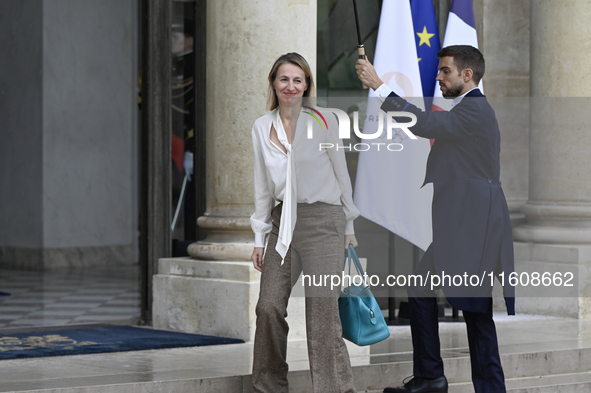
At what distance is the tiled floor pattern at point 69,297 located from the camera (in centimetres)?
766

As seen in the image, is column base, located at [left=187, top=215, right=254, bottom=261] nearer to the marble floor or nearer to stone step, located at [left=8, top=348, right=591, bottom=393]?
the marble floor

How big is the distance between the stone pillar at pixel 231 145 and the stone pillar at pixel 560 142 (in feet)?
8.05

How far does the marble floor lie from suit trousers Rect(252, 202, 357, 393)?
67 cm

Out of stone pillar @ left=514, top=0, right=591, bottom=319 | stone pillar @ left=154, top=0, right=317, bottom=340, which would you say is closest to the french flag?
stone pillar @ left=514, top=0, right=591, bottom=319

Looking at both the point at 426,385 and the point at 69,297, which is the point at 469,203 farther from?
the point at 69,297

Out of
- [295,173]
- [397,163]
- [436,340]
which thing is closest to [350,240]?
[295,173]

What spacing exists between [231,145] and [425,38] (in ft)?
6.32

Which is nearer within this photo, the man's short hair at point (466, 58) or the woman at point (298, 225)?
the woman at point (298, 225)

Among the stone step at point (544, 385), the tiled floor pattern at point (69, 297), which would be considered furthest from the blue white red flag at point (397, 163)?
the tiled floor pattern at point (69, 297)

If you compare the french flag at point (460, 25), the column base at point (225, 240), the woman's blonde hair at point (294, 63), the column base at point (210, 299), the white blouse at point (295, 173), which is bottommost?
the column base at point (210, 299)

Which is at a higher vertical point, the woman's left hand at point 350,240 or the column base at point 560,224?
the woman's left hand at point 350,240

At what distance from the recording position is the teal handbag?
456 cm

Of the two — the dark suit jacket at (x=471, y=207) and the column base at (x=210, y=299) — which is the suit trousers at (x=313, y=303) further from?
the column base at (x=210, y=299)

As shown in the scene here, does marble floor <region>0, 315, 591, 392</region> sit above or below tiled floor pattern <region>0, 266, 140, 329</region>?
above
